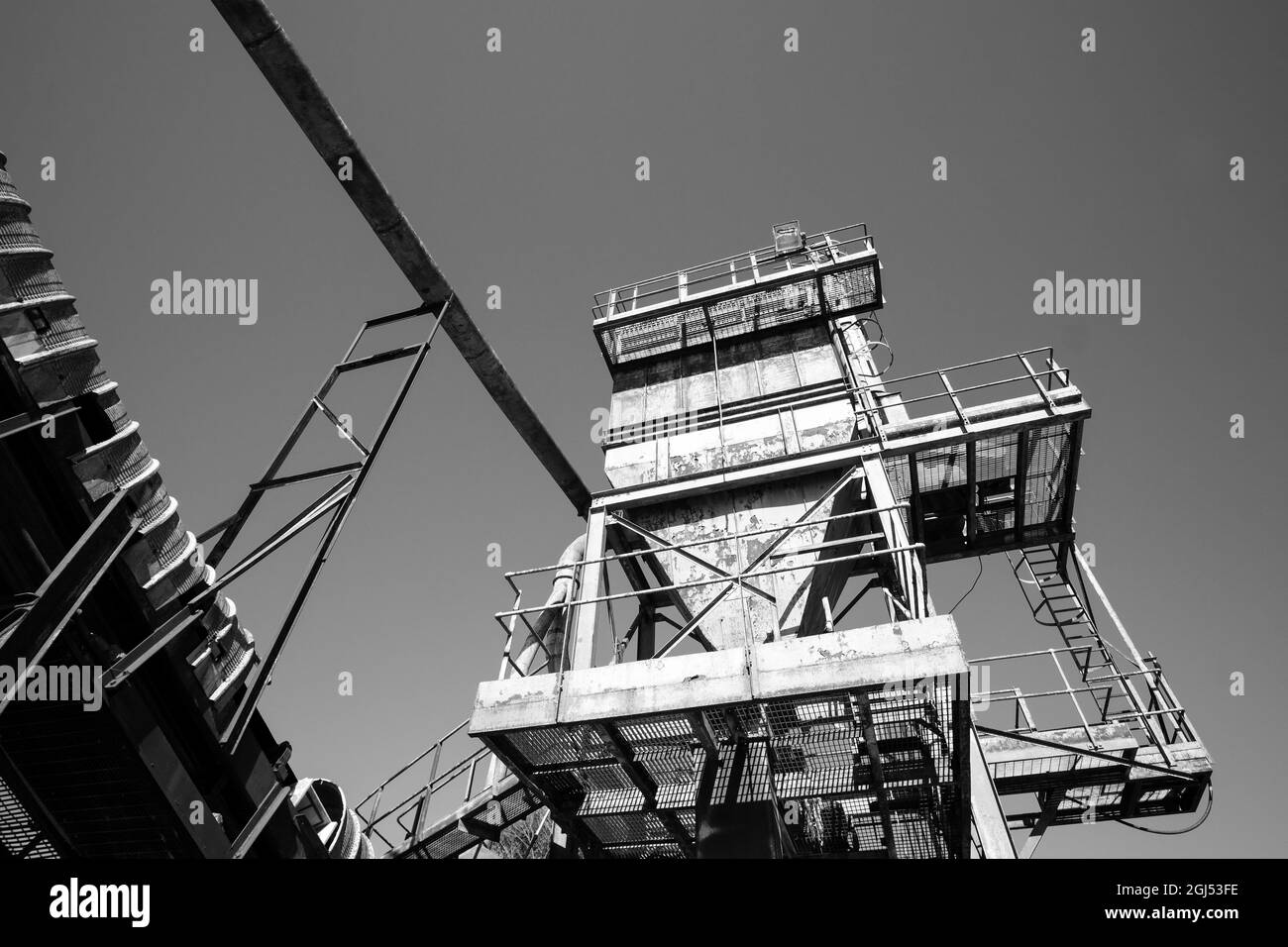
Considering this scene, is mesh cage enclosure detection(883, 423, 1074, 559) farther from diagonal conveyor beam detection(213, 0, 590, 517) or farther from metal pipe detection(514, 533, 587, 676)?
diagonal conveyor beam detection(213, 0, 590, 517)

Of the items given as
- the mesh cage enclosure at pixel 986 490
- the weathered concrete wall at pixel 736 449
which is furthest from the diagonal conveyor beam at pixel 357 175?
the mesh cage enclosure at pixel 986 490

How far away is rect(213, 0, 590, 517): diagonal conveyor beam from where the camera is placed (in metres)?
7.15

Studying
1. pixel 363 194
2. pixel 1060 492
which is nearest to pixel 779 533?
pixel 1060 492

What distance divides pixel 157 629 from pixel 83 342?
1957mm

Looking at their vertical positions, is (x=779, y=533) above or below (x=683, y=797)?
above

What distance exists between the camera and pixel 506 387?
36.8 ft

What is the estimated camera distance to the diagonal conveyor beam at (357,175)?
715 cm

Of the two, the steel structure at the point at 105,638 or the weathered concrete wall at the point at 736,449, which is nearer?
the steel structure at the point at 105,638

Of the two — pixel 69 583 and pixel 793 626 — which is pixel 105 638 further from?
pixel 793 626
